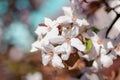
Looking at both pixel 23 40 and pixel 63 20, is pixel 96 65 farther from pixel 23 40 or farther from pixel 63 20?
pixel 23 40

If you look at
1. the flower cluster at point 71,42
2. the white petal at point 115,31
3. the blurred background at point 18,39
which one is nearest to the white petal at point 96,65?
the flower cluster at point 71,42

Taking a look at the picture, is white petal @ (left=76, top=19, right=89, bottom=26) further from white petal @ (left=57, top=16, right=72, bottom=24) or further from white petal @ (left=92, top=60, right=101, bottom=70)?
white petal @ (left=92, top=60, right=101, bottom=70)

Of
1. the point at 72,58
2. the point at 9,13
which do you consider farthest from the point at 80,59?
the point at 9,13

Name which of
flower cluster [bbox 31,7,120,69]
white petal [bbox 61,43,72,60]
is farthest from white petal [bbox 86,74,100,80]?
white petal [bbox 61,43,72,60]

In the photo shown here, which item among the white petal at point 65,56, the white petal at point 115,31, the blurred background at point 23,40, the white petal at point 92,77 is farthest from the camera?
the blurred background at point 23,40

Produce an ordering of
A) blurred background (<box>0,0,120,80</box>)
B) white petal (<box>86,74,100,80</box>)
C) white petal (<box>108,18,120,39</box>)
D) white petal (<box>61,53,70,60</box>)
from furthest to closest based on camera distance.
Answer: blurred background (<box>0,0,120,80</box>) → white petal (<box>86,74,100,80</box>) → white petal (<box>108,18,120,39</box>) → white petal (<box>61,53,70,60</box>)

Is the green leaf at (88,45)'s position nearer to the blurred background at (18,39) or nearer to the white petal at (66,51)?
the white petal at (66,51)

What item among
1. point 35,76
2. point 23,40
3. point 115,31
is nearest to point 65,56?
point 115,31

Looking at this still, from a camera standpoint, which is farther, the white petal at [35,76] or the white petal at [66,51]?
the white petal at [35,76]

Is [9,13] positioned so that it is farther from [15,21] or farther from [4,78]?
[4,78]
